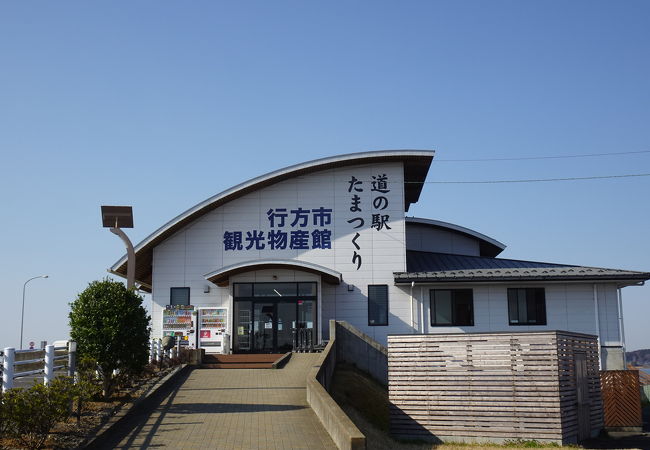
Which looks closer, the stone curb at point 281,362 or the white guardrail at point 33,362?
the white guardrail at point 33,362

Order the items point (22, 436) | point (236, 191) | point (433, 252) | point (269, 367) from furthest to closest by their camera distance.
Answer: point (433, 252) → point (236, 191) → point (269, 367) → point (22, 436)

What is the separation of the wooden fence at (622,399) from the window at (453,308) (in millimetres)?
5910

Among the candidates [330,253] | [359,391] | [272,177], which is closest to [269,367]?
[359,391]

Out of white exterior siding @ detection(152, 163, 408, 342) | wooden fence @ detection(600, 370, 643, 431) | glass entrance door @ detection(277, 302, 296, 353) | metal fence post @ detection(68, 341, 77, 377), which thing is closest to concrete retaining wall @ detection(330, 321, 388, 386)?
white exterior siding @ detection(152, 163, 408, 342)

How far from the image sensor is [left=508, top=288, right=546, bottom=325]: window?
90.7 feet

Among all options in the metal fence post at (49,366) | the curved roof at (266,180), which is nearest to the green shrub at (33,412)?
the metal fence post at (49,366)

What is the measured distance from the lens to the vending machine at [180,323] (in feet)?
92.2

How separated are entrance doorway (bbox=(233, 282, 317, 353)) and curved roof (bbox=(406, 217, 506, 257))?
7.70 metres

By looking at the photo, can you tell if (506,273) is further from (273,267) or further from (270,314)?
(270,314)

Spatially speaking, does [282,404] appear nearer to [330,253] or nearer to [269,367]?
[269,367]

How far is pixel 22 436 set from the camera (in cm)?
1069

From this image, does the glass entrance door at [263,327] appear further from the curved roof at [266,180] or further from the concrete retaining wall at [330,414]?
the concrete retaining wall at [330,414]

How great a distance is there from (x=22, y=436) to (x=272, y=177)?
18892 mm

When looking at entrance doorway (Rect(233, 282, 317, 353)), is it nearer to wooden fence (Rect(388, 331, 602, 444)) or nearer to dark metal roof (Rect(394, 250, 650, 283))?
dark metal roof (Rect(394, 250, 650, 283))
